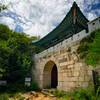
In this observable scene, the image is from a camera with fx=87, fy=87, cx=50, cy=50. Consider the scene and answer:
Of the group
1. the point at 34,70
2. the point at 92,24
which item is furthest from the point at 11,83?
the point at 92,24

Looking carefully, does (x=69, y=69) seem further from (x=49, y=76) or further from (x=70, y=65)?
(x=49, y=76)

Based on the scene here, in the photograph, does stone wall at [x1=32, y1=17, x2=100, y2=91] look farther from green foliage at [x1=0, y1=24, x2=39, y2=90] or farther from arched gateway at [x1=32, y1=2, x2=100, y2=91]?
green foliage at [x1=0, y1=24, x2=39, y2=90]

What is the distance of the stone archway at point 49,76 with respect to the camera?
653cm

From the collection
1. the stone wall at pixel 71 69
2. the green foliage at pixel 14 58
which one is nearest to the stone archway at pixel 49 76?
the stone wall at pixel 71 69

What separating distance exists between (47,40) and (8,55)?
3400 millimetres

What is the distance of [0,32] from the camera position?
23.6ft

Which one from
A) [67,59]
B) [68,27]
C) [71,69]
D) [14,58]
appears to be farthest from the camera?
[14,58]

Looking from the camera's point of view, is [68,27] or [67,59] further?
[68,27]

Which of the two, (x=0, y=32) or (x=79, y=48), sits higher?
(x=0, y=32)

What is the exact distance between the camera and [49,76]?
22.4ft

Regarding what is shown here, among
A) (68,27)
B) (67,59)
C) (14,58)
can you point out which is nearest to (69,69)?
(67,59)

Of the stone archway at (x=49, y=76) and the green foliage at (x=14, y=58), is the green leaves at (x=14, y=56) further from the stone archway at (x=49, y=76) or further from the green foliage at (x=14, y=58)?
the stone archway at (x=49, y=76)

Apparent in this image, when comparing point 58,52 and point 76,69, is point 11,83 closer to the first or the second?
point 58,52

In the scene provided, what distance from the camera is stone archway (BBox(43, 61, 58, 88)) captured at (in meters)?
6.53
